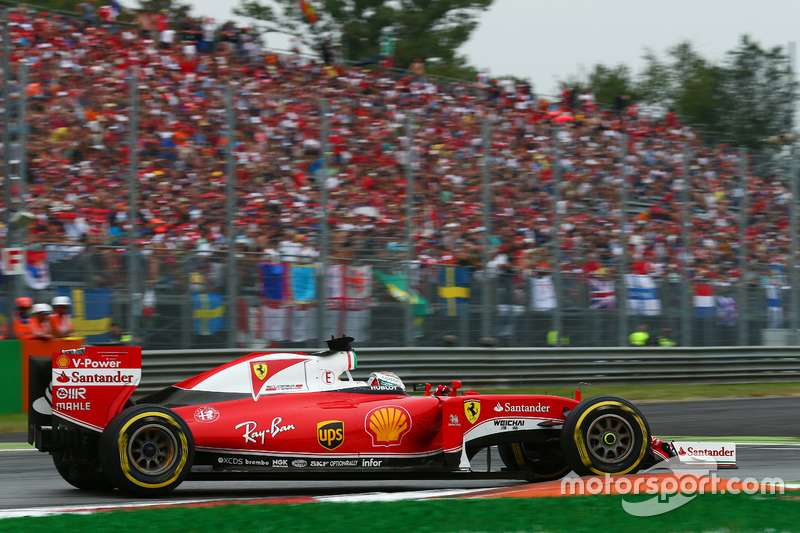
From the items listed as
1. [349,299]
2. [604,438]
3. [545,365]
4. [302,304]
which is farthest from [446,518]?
[545,365]

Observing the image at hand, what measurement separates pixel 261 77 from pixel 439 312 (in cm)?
700

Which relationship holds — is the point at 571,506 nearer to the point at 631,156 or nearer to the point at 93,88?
the point at 93,88

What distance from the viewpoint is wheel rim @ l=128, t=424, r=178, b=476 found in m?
7.40

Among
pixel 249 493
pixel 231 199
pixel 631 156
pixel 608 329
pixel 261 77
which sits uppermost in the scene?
pixel 261 77

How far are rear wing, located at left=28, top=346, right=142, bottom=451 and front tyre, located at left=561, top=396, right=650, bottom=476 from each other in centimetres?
326

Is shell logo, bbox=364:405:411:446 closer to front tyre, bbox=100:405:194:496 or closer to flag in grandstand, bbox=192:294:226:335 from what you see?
front tyre, bbox=100:405:194:496

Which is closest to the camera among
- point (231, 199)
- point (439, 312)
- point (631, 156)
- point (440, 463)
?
point (440, 463)

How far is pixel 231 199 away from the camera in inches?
577

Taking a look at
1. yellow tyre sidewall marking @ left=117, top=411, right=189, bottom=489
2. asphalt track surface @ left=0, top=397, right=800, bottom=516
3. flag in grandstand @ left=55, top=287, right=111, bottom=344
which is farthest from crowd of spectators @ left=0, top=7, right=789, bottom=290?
yellow tyre sidewall marking @ left=117, top=411, right=189, bottom=489

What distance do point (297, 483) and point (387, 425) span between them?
4.36 feet

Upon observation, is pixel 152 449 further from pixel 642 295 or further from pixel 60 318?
pixel 642 295

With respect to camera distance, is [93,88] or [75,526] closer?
[75,526]

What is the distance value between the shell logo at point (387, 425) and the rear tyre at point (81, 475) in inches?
77.3

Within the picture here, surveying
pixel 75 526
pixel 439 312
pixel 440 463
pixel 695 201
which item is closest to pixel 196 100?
pixel 439 312
